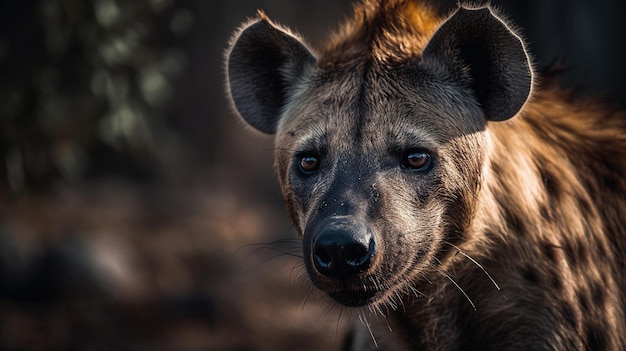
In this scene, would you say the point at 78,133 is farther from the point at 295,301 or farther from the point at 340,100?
the point at 340,100

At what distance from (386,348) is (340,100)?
897 millimetres

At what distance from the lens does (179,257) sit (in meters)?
7.41

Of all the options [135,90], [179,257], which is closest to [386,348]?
[135,90]

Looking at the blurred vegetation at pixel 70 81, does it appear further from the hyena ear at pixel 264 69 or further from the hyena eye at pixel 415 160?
the hyena eye at pixel 415 160

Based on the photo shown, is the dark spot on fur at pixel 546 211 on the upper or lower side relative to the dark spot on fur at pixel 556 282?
upper

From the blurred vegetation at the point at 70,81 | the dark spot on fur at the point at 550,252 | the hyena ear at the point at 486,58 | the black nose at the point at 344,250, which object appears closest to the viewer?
the black nose at the point at 344,250

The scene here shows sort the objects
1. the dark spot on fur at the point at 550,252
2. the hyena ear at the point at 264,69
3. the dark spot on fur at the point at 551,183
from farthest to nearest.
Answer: the hyena ear at the point at 264,69, the dark spot on fur at the point at 551,183, the dark spot on fur at the point at 550,252

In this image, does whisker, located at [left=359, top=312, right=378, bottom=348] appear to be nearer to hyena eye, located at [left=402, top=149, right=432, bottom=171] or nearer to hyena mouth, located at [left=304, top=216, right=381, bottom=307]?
hyena mouth, located at [left=304, top=216, right=381, bottom=307]

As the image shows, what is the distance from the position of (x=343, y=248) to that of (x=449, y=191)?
50 centimetres

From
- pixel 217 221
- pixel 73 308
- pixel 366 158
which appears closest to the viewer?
pixel 366 158

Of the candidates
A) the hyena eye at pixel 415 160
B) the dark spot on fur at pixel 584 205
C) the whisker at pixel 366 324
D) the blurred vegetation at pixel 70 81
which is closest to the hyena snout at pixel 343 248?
the hyena eye at pixel 415 160

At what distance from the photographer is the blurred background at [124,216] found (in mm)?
5191

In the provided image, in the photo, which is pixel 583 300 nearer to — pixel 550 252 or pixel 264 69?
pixel 550 252

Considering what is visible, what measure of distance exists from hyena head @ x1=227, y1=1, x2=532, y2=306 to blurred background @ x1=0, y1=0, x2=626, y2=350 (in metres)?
1.15
